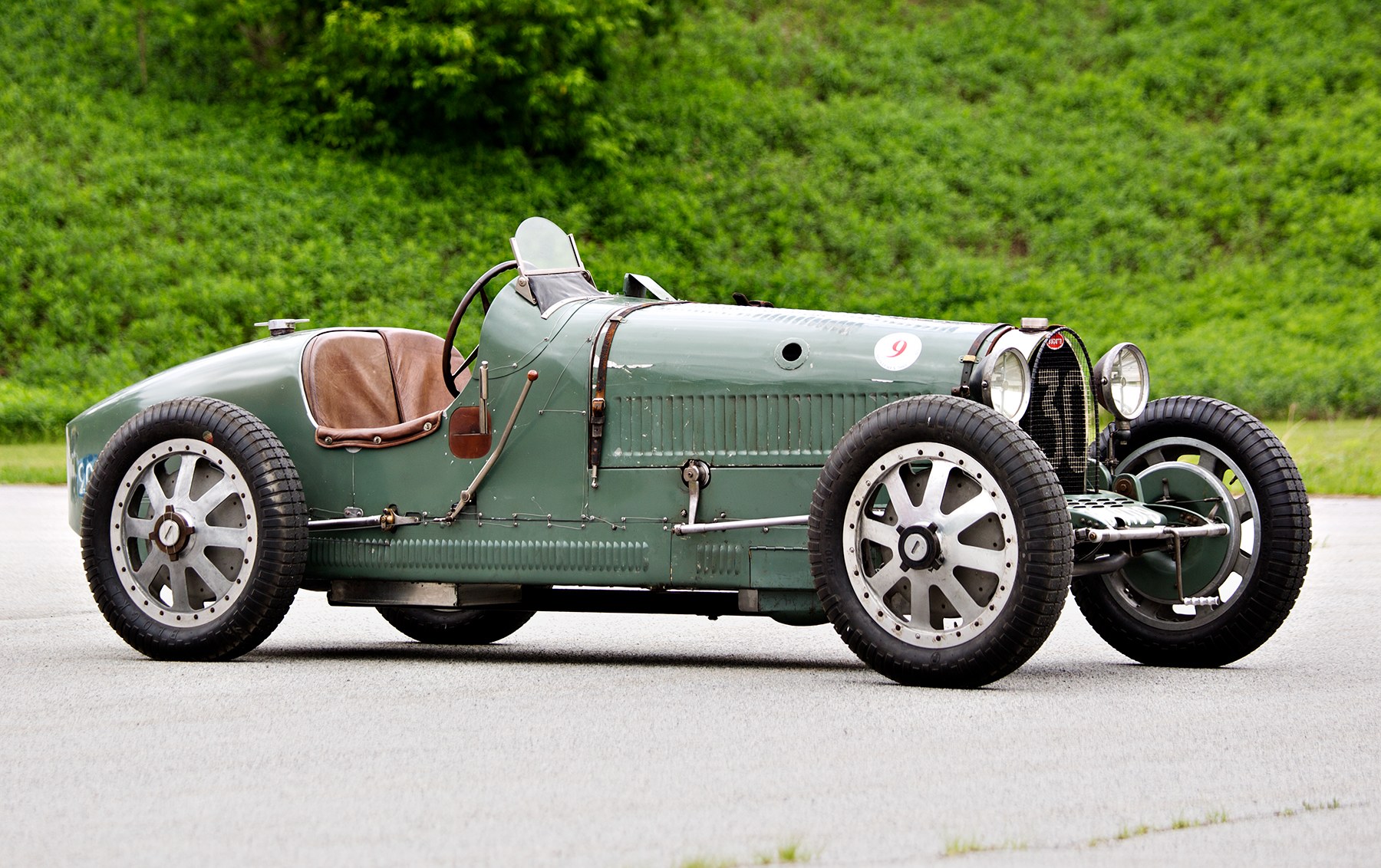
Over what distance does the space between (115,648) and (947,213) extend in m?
23.5

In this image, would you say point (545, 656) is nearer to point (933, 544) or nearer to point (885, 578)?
point (885, 578)

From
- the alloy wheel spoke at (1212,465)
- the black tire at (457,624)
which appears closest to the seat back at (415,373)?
the black tire at (457,624)

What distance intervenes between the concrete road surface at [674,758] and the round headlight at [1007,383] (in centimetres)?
95

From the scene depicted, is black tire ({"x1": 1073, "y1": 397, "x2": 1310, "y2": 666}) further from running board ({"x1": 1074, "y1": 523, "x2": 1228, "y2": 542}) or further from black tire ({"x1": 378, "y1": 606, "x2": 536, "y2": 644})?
black tire ({"x1": 378, "y1": 606, "x2": 536, "y2": 644})

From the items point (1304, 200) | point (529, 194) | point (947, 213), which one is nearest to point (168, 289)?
point (529, 194)

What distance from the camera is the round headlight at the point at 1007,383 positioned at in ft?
19.2

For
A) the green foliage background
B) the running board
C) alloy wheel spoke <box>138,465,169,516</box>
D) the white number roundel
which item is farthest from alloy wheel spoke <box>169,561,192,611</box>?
the green foliage background

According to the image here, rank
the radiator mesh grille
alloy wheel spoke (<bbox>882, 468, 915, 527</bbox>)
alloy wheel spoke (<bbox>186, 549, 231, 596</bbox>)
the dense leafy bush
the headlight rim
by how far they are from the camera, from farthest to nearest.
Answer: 1. the dense leafy bush
2. alloy wheel spoke (<bbox>186, 549, 231, 596</bbox>)
3. the radiator mesh grille
4. the headlight rim
5. alloy wheel spoke (<bbox>882, 468, 915, 527</bbox>)

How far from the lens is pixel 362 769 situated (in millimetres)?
4285

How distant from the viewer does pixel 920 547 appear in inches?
217

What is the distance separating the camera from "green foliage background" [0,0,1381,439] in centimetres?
2495

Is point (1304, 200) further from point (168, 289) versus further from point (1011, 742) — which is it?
point (1011, 742)

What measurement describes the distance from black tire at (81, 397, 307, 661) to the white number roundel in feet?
7.47

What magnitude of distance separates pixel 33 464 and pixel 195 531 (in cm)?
1345
